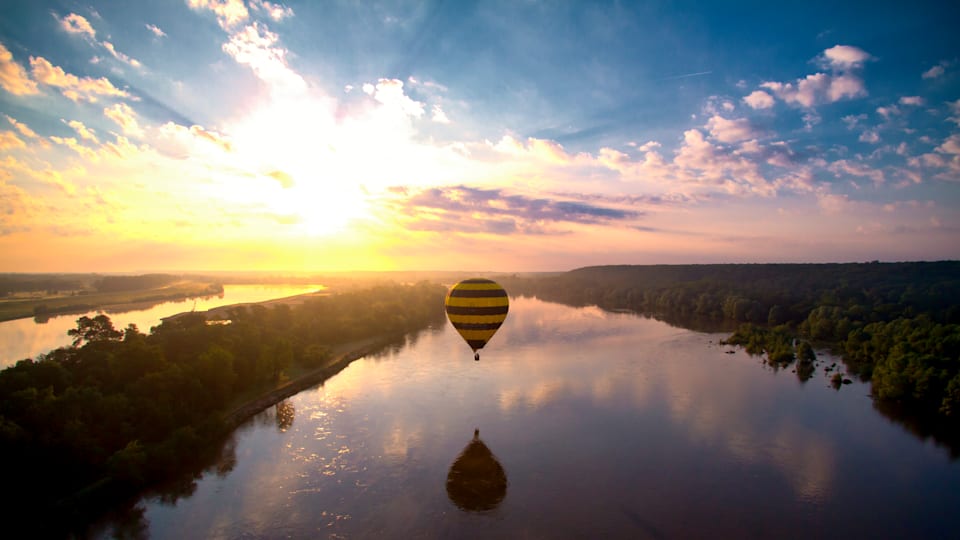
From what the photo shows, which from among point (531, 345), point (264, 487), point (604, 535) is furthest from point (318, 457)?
point (531, 345)

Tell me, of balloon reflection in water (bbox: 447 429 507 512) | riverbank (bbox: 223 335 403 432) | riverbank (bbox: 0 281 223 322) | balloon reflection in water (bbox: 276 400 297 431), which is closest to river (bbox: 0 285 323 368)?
riverbank (bbox: 0 281 223 322)

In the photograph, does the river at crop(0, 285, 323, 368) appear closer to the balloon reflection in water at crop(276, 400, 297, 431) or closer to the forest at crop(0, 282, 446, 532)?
the forest at crop(0, 282, 446, 532)

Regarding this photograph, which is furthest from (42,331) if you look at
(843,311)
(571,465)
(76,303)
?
(843,311)

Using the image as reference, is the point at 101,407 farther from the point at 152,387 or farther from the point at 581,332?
the point at 581,332

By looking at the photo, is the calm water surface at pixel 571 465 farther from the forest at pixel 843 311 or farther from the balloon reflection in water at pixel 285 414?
the forest at pixel 843 311

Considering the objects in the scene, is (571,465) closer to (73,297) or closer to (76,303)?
(76,303)

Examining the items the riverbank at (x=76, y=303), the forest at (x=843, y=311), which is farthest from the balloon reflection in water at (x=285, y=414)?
the riverbank at (x=76, y=303)
